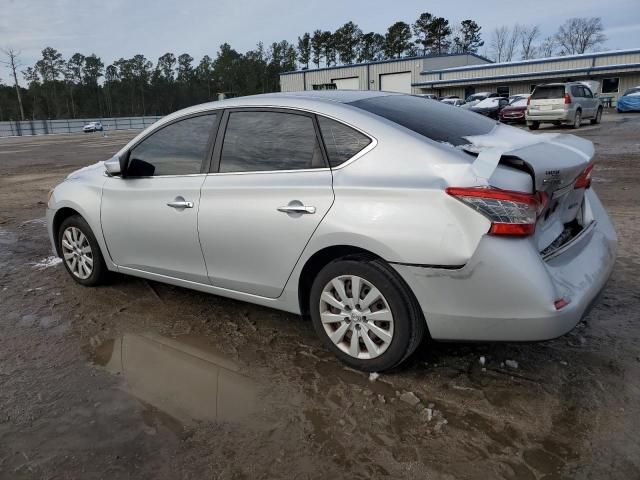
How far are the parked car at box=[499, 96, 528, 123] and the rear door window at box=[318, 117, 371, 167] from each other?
24589 millimetres

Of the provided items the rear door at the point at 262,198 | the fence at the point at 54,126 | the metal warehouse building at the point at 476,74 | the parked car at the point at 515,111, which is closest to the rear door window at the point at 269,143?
the rear door at the point at 262,198

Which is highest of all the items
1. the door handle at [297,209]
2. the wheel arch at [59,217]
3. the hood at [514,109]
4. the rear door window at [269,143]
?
the rear door window at [269,143]

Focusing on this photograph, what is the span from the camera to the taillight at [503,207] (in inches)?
101

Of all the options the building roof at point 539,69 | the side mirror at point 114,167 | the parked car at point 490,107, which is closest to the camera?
the side mirror at point 114,167

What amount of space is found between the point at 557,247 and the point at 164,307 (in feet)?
9.91

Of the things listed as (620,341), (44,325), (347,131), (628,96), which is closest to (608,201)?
(620,341)

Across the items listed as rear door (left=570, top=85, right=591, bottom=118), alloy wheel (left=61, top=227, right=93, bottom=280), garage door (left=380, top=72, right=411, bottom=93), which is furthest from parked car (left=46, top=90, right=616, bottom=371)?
garage door (left=380, top=72, right=411, bottom=93)

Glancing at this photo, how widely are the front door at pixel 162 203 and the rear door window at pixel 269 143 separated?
0.22m

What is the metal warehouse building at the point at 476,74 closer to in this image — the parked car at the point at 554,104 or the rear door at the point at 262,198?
the parked car at the point at 554,104

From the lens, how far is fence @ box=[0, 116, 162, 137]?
A: 184ft

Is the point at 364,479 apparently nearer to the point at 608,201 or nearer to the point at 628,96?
the point at 608,201

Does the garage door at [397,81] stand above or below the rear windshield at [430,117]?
above

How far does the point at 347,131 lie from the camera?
3.10 metres

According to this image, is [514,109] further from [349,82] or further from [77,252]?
[349,82]
